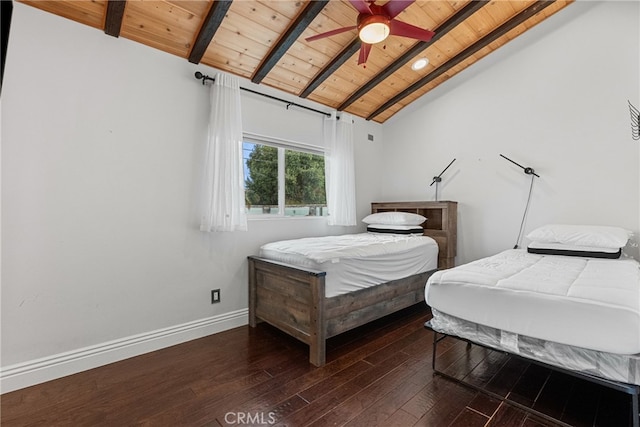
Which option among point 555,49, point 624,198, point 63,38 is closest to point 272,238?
point 63,38

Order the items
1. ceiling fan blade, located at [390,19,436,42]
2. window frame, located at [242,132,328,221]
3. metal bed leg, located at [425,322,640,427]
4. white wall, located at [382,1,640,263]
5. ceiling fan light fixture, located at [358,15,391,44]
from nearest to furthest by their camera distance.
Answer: metal bed leg, located at [425,322,640,427] < ceiling fan light fixture, located at [358,15,391,44] < ceiling fan blade, located at [390,19,436,42] < white wall, located at [382,1,640,263] < window frame, located at [242,132,328,221]

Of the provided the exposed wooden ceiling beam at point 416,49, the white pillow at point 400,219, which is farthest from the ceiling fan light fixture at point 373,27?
the white pillow at point 400,219

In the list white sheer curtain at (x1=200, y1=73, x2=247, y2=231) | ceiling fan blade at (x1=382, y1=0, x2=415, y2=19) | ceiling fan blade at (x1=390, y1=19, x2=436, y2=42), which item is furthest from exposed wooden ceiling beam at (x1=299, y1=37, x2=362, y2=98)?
white sheer curtain at (x1=200, y1=73, x2=247, y2=231)

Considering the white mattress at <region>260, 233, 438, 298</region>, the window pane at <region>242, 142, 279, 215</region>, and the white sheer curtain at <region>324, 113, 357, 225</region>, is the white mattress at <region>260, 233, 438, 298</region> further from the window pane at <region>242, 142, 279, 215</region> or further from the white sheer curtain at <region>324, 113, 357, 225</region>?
the white sheer curtain at <region>324, 113, 357, 225</region>

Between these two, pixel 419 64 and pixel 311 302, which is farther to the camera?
pixel 419 64

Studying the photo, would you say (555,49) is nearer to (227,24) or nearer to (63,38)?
(227,24)

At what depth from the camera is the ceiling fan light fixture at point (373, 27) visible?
197cm

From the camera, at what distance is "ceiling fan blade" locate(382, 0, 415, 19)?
1.88 meters

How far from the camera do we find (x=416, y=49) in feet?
10.1

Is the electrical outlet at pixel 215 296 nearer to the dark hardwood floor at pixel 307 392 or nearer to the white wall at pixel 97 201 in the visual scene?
the white wall at pixel 97 201

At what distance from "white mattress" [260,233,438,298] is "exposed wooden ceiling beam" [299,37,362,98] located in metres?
1.71

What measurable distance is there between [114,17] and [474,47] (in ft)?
11.1

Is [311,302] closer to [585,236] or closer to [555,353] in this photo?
[555,353]

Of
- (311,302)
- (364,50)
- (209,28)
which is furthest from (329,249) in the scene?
(209,28)
